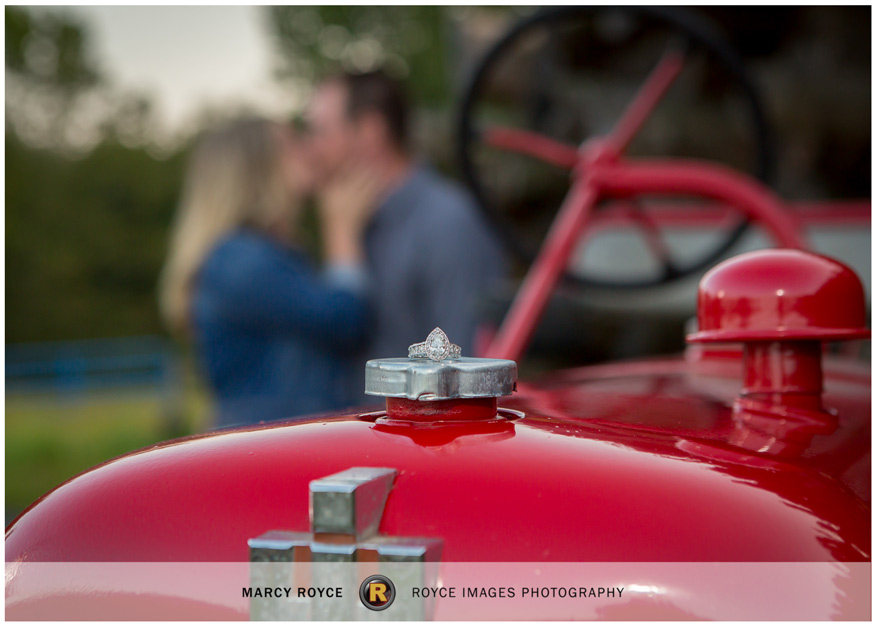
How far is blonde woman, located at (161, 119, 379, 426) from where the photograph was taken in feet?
8.44

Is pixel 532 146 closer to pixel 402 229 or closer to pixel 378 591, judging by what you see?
pixel 402 229

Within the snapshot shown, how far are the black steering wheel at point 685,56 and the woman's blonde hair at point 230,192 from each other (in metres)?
0.84

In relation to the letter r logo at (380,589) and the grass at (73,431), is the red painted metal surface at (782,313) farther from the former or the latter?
the grass at (73,431)

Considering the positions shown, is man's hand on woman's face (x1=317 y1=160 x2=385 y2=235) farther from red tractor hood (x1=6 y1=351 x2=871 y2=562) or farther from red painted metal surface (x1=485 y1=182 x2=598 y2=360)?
red tractor hood (x1=6 y1=351 x2=871 y2=562)

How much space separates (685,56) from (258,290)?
132 cm

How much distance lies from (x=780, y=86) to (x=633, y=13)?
7.19 ft

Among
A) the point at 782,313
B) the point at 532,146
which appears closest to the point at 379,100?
the point at 532,146

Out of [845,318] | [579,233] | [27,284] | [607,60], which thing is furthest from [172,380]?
[845,318]

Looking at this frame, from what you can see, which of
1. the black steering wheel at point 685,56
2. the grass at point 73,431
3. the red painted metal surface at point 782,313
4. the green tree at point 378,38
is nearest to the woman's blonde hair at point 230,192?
the black steering wheel at point 685,56

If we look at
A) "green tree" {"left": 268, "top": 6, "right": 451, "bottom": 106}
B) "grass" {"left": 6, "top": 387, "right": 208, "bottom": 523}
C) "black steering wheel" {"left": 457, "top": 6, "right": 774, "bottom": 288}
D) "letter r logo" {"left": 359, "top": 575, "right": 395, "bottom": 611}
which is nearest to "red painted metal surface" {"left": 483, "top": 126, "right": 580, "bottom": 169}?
"black steering wheel" {"left": 457, "top": 6, "right": 774, "bottom": 288}

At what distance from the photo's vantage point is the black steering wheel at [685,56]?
1921mm

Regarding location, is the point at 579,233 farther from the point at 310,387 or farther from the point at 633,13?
the point at 310,387

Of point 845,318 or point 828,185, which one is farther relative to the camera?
point 828,185

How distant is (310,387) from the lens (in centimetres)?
273
